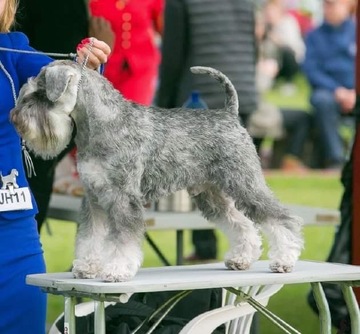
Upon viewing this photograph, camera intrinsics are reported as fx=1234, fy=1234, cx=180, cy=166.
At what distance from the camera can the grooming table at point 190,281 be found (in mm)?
3648

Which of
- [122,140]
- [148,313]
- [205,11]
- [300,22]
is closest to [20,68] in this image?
[122,140]

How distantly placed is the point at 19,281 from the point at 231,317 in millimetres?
723

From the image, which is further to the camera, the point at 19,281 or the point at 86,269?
the point at 19,281

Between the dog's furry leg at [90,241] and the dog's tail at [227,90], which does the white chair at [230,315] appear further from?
the dog's tail at [227,90]

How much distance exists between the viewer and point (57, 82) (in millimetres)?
3621

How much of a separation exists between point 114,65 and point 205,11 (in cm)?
74

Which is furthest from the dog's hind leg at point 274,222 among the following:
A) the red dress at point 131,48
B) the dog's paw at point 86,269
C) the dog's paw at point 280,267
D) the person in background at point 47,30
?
the red dress at point 131,48

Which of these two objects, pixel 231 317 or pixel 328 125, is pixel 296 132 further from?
pixel 231 317

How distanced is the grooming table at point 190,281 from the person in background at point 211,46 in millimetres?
3916

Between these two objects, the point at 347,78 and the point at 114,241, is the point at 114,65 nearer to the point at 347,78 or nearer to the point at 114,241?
the point at 114,241

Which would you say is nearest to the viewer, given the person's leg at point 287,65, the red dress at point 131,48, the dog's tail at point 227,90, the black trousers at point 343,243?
the dog's tail at point 227,90

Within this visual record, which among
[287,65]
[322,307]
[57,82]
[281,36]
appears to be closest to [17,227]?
[57,82]

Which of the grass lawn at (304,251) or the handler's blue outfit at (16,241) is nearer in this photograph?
the handler's blue outfit at (16,241)

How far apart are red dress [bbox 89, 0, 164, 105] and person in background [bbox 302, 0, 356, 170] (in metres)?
7.41
